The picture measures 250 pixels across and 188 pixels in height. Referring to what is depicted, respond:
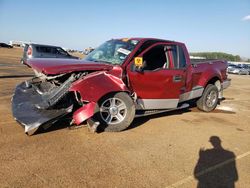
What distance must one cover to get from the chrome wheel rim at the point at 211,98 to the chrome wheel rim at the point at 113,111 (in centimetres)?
366

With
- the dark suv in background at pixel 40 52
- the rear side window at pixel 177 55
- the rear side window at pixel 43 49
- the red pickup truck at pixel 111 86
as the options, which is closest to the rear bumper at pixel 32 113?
the red pickup truck at pixel 111 86

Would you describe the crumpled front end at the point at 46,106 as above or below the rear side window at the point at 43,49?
below

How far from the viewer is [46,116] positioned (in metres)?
4.84

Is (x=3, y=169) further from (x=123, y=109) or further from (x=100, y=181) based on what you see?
(x=123, y=109)

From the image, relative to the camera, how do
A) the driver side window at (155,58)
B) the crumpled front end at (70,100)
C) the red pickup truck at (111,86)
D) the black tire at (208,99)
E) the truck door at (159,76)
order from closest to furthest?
1. the crumpled front end at (70,100)
2. the red pickup truck at (111,86)
3. the truck door at (159,76)
4. the driver side window at (155,58)
5. the black tire at (208,99)

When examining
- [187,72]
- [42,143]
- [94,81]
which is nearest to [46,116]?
[42,143]

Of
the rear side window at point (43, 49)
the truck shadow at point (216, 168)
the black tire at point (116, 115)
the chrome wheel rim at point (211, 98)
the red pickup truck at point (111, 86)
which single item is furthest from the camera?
the rear side window at point (43, 49)

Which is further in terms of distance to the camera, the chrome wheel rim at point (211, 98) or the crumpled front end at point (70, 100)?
the chrome wheel rim at point (211, 98)

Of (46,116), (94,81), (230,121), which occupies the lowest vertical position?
(230,121)

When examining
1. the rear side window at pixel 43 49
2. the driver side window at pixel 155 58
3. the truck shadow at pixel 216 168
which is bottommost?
the truck shadow at pixel 216 168

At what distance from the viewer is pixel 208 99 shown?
8219 millimetres

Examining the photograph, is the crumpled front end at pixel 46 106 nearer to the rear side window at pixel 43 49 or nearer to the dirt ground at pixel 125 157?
the dirt ground at pixel 125 157

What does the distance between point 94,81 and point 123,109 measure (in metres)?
0.84

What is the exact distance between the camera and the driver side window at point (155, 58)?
6254 mm
